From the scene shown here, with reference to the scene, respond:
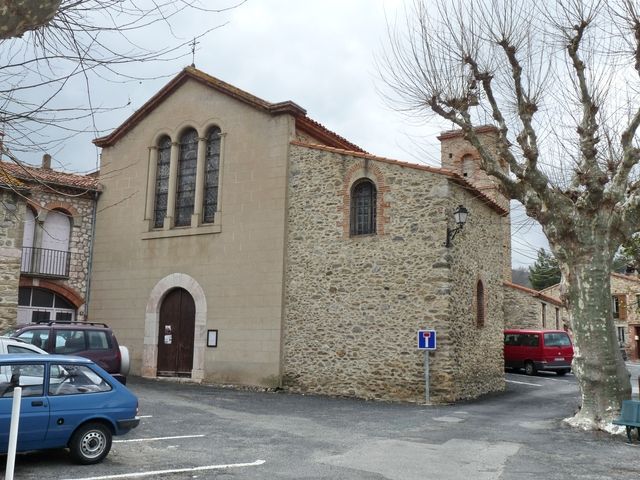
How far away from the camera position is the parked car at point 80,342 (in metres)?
12.0

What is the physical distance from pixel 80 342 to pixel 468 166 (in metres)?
20.8

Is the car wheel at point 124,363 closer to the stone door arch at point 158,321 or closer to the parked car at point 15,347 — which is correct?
the parked car at point 15,347

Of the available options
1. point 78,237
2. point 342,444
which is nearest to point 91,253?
point 78,237

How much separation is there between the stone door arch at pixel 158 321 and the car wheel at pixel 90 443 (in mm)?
9572

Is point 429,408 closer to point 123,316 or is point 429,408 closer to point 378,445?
point 378,445

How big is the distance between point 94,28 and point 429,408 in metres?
10.4

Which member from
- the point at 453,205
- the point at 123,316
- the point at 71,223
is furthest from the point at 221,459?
the point at 71,223

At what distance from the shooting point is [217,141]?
59.1ft

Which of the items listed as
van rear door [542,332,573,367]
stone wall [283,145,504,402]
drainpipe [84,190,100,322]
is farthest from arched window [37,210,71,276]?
van rear door [542,332,573,367]

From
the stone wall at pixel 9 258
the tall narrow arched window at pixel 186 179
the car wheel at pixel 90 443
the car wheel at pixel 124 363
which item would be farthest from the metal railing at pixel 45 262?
the car wheel at pixel 90 443

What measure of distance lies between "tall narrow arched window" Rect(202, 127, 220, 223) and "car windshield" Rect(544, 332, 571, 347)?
44.3 feet

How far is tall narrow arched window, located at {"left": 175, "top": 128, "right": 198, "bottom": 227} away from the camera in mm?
18312

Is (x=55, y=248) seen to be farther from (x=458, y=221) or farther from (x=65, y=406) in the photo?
(x=65, y=406)

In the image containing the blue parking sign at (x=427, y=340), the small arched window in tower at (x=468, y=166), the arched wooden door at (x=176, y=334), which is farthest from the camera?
the small arched window in tower at (x=468, y=166)
